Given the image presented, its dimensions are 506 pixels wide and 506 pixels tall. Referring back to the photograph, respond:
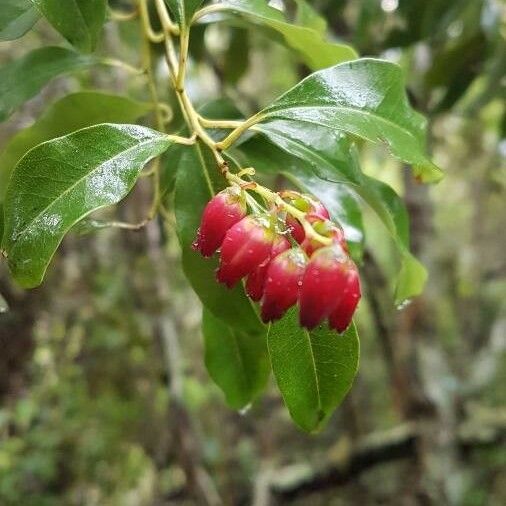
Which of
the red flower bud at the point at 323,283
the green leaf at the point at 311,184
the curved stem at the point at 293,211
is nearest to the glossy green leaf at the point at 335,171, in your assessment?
the green leaf at the point at 311,184

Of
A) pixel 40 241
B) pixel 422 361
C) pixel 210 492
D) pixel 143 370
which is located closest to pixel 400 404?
pixel 422 361

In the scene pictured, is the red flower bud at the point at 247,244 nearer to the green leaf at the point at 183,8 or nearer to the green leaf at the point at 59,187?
→ the green leaf at the point at 59,187

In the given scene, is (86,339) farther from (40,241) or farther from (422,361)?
(40,241)

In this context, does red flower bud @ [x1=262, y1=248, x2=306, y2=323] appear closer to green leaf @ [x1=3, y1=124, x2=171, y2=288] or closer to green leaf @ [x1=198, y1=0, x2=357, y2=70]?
green leaf @ [x1=3, y1=124, x2=171, y2=288]

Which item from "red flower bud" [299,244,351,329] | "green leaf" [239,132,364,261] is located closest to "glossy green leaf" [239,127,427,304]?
"green leaf" [239,132,364,261]

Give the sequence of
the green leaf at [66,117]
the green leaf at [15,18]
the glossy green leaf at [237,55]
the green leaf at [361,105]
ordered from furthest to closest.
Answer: the glossy green leaf at [237,55] < the green leaf at [66,117] < the green leaf at [15,18] < the green leaf at [361,105]

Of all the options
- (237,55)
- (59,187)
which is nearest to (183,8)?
(59,187)

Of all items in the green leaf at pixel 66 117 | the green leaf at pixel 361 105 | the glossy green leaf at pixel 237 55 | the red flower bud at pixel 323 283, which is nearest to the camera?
the red flower bud at pixel 323 283
